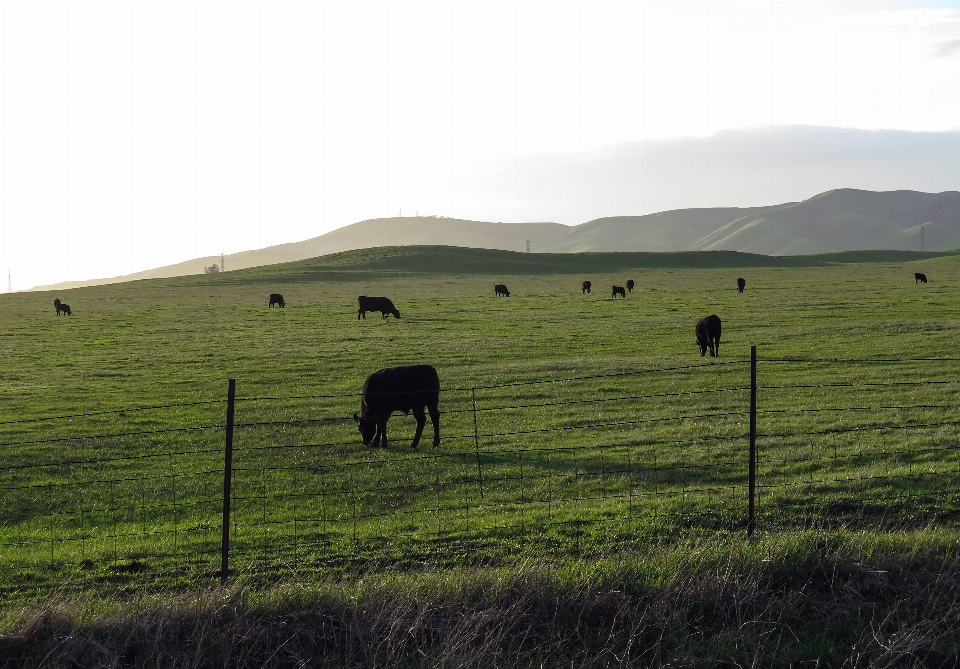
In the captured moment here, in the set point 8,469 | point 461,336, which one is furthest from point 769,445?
point 461,336

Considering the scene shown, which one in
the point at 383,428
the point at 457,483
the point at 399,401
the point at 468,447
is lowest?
the point at 468,447

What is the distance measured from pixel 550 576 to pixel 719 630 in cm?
135

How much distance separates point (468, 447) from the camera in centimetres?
1597

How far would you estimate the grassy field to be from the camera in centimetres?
947

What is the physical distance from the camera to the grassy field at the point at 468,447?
31.1 ft

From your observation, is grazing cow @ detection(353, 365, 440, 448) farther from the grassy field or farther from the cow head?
the grassy field

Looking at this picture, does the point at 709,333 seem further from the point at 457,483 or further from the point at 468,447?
the point at 457,483

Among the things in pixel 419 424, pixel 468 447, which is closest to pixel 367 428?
pixel 419 424

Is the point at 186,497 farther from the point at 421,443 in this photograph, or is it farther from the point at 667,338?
the point at 667,338

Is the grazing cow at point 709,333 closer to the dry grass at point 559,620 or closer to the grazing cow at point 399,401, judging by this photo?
the grazing cow at point 399,401

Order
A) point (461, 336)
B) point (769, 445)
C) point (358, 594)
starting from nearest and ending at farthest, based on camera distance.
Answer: point (358, 594), point (769, 445), point (461, 336)

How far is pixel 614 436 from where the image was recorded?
1627 cm

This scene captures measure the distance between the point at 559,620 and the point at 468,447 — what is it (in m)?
9.38

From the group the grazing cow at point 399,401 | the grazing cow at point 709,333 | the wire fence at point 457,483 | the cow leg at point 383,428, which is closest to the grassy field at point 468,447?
the wire fence at point 457,483
